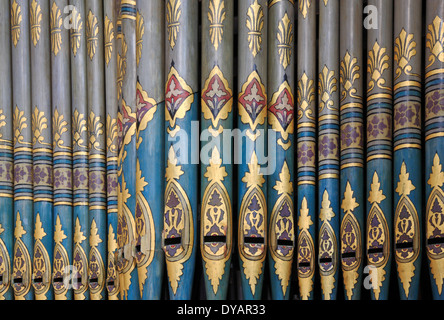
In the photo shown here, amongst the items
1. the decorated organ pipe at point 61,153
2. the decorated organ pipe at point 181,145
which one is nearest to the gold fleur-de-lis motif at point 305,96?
the decorated organ pipe at point 181,145

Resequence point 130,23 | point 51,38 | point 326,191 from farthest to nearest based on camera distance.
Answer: point 51,38
point 130,23
point 326,191

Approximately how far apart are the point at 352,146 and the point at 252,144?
0.24 metres

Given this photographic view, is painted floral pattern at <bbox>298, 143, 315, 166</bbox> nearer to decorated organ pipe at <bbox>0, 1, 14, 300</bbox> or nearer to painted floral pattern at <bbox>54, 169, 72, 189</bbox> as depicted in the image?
painted floral pattern at <bbox>54, 169, 72, 189</bbox>

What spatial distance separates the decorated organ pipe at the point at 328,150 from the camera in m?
1.90

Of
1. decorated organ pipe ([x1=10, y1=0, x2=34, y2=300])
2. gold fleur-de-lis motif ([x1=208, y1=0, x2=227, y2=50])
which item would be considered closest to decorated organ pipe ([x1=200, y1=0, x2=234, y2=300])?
gold fleur-de-lis motif ([x1=208, y1=0, x2=227, y2=50])

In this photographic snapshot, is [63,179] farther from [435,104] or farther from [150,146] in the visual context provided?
[435,104]

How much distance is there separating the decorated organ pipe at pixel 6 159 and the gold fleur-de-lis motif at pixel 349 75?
3.15ft

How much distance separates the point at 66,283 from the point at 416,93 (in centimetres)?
104

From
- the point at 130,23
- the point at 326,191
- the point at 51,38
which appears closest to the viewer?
the point at 326,191

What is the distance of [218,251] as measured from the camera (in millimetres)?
1925

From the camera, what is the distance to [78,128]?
219cm

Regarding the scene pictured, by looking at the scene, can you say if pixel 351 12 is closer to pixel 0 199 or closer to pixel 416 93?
pixel 416 93
